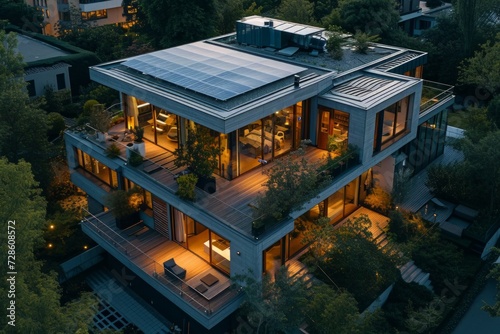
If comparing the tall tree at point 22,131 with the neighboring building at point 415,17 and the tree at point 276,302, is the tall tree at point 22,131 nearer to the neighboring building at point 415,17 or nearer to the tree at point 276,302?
the tree at point 276,302

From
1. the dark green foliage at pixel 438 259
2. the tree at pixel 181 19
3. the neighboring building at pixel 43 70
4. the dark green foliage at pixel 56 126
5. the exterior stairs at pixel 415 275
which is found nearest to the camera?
the exterior stairs at pixel 415 275

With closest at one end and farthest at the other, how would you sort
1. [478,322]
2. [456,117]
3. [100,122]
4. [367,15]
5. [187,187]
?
[187,187]
[478,322]
[100,122]
[456,117]
[367,15]

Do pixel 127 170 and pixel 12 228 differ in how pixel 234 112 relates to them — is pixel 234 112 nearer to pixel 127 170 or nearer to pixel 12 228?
pixel 127 170

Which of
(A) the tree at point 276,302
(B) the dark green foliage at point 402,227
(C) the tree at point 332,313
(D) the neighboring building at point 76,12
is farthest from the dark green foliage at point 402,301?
(D) the neighboring building at point 76,12

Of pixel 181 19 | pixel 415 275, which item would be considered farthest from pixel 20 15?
pixel 415 275

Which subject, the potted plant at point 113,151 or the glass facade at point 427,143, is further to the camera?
the glass facade at point 427,143

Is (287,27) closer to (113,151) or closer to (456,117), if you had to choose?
(113,151)

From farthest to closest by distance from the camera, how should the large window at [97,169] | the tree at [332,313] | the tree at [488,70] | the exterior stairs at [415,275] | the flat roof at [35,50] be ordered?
the flat roof at [35,50], the tree at [488,70], the large window at [97,169], the exterior stairs at [415,275], the tree at [332,313]
